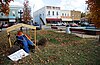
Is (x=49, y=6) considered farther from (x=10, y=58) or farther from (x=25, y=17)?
(x=10, y=58)

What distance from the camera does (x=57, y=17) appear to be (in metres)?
72.3

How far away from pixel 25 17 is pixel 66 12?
31278mm

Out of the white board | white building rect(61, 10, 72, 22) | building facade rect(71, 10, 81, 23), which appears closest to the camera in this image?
the white board

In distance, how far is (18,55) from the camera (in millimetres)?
9219

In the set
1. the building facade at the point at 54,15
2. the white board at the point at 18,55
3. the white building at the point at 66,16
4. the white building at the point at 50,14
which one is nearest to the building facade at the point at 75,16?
the building facade at the point at 54,15

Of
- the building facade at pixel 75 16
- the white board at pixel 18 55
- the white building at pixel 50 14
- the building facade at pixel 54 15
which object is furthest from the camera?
the building facade at pixel 75 16

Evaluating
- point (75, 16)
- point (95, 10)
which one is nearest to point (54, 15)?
point (75, 16)

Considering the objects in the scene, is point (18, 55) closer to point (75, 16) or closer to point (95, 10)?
point (95, 10)

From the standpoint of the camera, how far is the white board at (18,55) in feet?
29.6

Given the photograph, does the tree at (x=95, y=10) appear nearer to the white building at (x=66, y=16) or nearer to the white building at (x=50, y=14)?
the white building at (x=50, y=14)

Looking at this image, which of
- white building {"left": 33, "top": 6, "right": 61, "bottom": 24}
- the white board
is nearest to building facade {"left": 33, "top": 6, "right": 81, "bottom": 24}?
white building {"left": 33, "top": 6, "right": 61, "bottom": 24}

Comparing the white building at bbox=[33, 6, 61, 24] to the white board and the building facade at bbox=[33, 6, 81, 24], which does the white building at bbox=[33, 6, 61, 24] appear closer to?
the building facade at bbox=[33, 6, 81, 24]

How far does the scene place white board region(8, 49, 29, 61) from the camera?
901cm

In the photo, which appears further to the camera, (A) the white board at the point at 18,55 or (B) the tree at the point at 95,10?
(B) the tree at the point at 95,10
